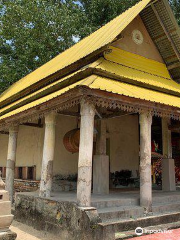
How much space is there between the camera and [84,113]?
6488mm

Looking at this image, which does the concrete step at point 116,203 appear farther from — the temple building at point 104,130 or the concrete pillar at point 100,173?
the concrete pillar at point 100,173

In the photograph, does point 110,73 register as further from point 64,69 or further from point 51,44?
point 51,44

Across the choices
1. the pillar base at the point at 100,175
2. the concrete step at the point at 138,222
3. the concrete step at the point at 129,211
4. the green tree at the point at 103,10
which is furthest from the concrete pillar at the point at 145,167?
the green tree at the point at 103,10

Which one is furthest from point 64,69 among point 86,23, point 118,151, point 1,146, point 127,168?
point 86,23

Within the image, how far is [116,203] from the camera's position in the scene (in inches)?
284

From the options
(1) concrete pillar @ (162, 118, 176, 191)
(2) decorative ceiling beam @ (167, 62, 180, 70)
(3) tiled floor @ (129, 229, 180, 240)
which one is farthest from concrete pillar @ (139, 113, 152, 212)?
(2) decorative ceiling beam @ (167, 62, 180, 70)

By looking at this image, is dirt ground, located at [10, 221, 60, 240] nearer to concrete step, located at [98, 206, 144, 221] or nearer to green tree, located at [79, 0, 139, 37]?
concrete step, located at [98, 206, 144, 221]

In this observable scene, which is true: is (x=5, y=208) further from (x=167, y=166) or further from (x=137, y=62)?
(x=167, y=166)

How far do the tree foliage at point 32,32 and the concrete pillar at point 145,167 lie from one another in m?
14.8

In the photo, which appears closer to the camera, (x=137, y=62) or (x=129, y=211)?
(x=129, y=211)

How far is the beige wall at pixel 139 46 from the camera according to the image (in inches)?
375

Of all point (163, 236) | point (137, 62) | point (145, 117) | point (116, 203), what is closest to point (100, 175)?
point (116, 203)

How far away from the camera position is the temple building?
642 cm

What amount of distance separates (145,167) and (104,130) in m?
2.81
